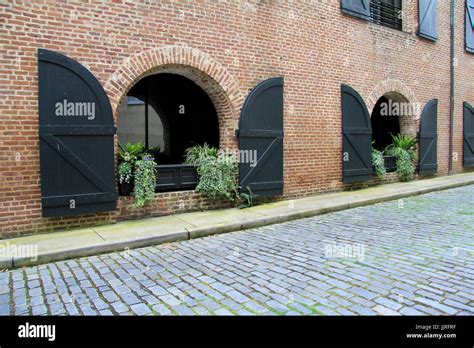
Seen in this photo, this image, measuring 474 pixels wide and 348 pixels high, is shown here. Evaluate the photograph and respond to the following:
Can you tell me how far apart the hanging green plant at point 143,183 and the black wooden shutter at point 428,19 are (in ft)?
32.7

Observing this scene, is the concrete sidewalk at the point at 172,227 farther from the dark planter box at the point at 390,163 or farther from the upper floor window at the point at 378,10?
the upper floor window at the point at 378,10

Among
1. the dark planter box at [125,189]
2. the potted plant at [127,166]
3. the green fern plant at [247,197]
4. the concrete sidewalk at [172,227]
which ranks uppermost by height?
the potted plant at [127,166]

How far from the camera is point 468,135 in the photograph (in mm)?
14367

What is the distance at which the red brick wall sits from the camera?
231 inches

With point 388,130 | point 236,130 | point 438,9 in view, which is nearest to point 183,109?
point 236,130

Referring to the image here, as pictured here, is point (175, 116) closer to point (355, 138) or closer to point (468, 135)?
point (355, 138)

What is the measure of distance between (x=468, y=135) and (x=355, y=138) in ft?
22.6

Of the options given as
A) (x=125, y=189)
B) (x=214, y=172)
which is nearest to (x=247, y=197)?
(x=214, y=172)

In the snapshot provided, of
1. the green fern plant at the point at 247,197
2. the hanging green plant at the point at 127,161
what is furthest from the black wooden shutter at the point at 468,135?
the hanging green plant at the point at 127,161

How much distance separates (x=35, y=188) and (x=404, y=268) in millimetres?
5423

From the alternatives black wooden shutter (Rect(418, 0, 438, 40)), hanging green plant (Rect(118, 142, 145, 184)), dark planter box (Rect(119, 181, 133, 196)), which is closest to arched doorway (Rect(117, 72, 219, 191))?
hanging green plant (Rect(118, 142, 145, 184))

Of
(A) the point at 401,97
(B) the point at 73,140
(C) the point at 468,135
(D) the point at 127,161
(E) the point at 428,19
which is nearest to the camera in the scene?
(B) the point at 73,140

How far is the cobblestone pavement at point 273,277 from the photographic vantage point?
345cm

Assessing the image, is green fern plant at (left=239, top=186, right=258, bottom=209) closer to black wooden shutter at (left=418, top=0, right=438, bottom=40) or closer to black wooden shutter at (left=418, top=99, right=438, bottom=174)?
black wooden shutter at (left=418, top=99, right=438, bottom=174)
